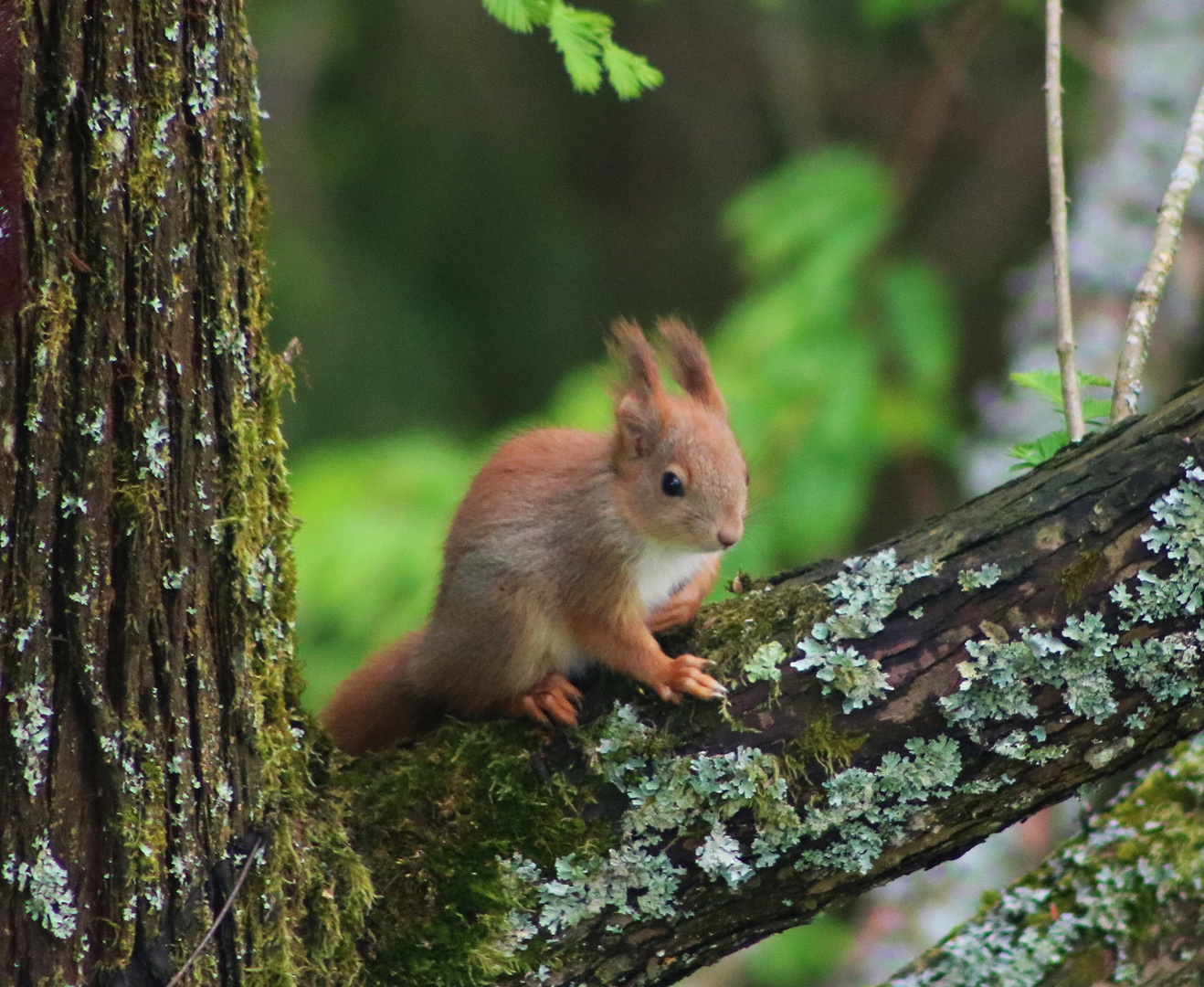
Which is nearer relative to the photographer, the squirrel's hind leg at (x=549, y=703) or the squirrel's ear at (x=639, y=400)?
the squirrel's hind leg at (x=549, y=703)

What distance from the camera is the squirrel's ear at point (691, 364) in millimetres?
2797

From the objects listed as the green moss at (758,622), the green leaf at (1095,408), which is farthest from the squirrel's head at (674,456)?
the green leaf at (1095,408)

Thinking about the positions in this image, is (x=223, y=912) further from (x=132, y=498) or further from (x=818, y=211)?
(x=818, y=211)

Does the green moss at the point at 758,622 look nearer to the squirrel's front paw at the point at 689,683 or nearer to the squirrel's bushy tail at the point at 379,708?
the squirrel's front paw at the point at 689,683

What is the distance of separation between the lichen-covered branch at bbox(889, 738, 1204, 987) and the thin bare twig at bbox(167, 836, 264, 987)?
1.04m

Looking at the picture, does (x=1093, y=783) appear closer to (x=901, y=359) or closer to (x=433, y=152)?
(x=901, y=359)

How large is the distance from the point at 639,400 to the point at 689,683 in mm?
796

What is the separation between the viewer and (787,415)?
15.2 ft

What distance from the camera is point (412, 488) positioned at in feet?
15.8

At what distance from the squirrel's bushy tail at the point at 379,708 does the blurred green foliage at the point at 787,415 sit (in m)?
1.63

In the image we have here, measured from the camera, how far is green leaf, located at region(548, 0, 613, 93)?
219 centimetres

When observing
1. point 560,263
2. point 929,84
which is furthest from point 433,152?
point 929,84

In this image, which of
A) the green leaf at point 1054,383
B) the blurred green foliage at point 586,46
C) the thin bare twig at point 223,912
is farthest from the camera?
the green leaf at point 1054,383

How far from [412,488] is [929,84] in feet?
8.49
